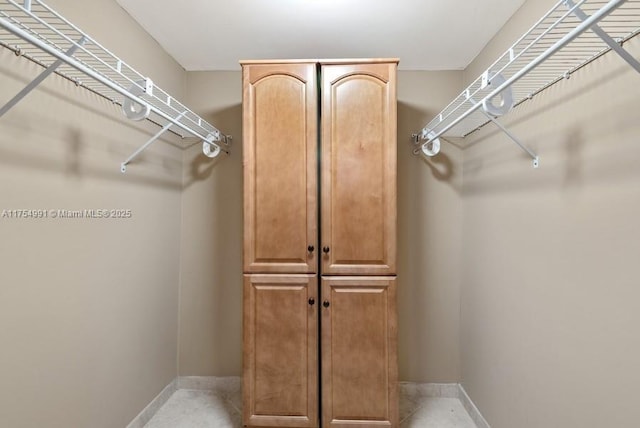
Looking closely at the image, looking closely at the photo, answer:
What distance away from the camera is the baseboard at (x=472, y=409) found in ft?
6.41

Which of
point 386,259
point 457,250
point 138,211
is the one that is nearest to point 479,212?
point 457,250

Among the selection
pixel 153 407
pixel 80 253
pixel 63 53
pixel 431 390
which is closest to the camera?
pixel 63 53

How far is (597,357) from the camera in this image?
3.71 ft

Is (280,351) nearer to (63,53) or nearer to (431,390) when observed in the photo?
(431,390)

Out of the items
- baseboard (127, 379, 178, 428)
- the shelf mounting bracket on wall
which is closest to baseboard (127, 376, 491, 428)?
baseboard (127, 379, 178, 428)

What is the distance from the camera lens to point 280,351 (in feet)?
6.20

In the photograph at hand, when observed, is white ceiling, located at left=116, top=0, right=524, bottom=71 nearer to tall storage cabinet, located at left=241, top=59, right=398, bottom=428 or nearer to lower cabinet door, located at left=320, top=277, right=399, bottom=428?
tall storage cabinet, located at left=241, top=59, right=398, bottom=428

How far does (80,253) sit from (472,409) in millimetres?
2276

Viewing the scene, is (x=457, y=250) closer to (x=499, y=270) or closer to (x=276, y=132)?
(x=499, y=270)

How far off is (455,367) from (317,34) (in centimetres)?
232

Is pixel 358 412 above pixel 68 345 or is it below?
below

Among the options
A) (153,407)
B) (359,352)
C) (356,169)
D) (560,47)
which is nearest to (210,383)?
(153,407)

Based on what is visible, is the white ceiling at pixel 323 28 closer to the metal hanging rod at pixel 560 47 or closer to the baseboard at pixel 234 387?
the metal hanging rod at pixel 560 47

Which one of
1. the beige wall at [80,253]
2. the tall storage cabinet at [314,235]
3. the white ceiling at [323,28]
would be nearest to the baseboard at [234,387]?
the beige wall at [80,253]
